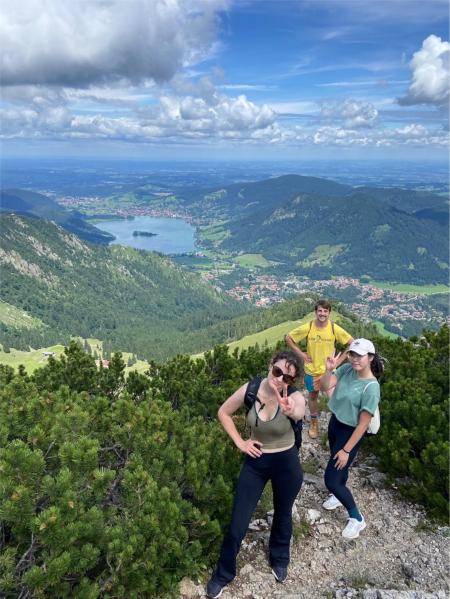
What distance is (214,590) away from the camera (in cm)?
660

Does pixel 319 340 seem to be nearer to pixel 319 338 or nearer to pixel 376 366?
pixel 319 338

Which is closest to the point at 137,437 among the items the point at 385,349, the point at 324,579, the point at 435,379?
the point at 324,579

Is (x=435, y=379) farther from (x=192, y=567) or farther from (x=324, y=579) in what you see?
(x=192, y=567)

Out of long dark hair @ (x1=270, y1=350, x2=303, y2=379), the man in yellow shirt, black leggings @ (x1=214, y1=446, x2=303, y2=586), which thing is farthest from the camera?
the man in yellow shirt

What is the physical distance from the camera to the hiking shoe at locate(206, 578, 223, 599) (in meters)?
6.60

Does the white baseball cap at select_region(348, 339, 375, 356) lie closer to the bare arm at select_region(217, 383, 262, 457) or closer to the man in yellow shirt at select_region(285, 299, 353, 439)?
the bare arm at select_region(217, 383, 262, 457)

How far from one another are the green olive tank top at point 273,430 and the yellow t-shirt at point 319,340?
14.5 feet

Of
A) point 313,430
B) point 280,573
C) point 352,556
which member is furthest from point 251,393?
point 313,430

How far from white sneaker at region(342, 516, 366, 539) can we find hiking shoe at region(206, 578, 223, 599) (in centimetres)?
278

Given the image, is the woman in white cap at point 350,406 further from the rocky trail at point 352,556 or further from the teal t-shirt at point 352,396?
the rocky trail at point 352,556

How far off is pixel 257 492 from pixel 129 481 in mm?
1909

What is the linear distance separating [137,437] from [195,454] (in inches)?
44.1

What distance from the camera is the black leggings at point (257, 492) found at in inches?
244

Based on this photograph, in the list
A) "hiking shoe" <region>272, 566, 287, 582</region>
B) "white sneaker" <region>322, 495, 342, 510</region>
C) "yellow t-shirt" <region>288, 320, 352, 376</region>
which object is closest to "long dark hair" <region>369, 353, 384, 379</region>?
"yellow t-shirt" <region>288, 320, 352, 376</region>
